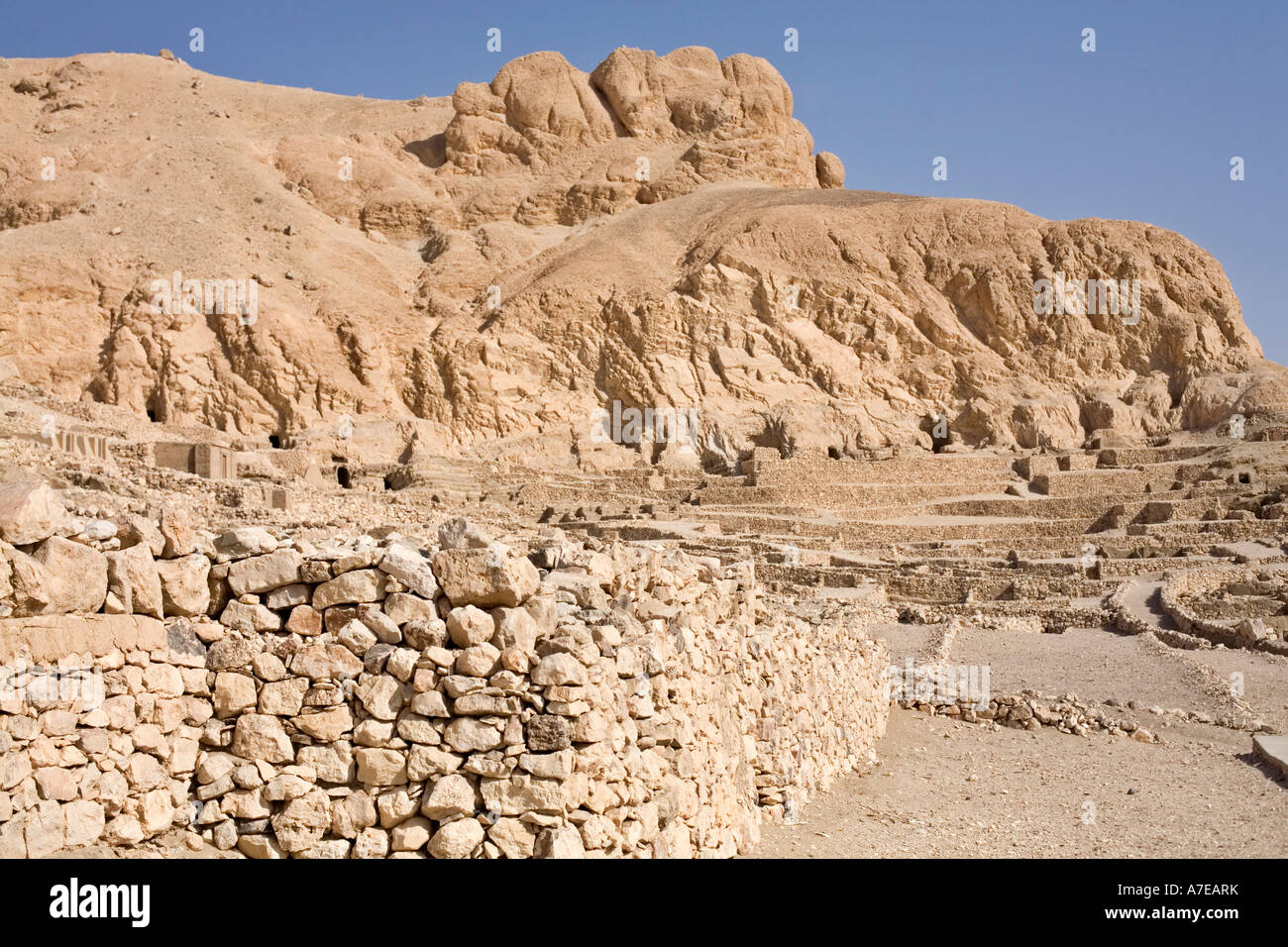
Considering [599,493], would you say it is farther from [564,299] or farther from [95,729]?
[95,729]

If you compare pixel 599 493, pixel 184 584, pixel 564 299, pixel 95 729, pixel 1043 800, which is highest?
pixel 564 299

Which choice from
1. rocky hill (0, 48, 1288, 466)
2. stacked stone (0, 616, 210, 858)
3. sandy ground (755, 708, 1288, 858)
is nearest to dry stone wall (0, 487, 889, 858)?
stacked stone (0, 616, 210, 858)

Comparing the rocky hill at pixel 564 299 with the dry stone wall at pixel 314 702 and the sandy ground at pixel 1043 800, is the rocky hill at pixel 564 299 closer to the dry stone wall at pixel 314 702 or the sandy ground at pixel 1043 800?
the sandy ground at pixel 1043 800

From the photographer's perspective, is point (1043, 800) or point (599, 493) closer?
point (1043, 800)

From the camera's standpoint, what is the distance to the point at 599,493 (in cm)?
3409

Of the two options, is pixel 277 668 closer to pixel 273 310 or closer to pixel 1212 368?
pixel 273 310

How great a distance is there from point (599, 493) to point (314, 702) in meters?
29.7

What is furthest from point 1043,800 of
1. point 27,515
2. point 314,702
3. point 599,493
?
point 599,493

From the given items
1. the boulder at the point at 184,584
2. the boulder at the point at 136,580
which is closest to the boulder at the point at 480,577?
the boulder at the point at 184,584

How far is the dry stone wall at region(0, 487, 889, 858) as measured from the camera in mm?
4074

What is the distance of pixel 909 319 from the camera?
47594mm

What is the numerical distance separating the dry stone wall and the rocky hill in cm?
3509

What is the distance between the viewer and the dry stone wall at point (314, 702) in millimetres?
4074
